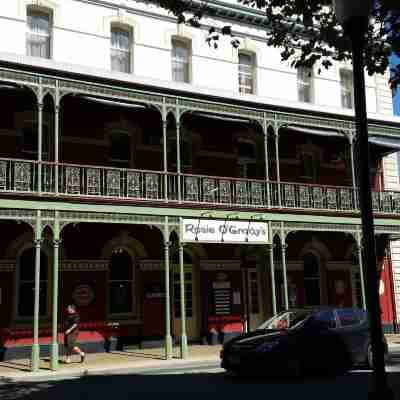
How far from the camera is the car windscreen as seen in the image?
41.4ft

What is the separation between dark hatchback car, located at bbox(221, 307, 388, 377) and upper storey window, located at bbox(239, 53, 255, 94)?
1188cm

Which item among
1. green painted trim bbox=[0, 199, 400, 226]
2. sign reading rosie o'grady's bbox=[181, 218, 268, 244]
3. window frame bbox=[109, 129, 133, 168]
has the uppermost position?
window frame bbox=[109, 129, 133, 168]

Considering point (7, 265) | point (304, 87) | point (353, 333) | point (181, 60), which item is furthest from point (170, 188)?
point (304, 87)

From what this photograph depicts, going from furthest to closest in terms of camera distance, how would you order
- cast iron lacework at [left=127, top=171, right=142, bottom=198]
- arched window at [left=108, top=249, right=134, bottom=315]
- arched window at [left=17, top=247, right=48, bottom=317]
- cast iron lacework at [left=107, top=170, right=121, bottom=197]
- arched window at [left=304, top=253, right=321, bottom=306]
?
arched window at [left=304, top=253, right=321, bottom=306], arched window at [left=108, top=249, right=134, bottom=315], arched window at [left=17, top=247, right=48, bottom=317], cast iron lacework at [left=127, top=171, right=142, bottom=198], cast iron lacework at [left=107, top=170, right=121, bottom=197]

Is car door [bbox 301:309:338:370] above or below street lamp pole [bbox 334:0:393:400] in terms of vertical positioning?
below

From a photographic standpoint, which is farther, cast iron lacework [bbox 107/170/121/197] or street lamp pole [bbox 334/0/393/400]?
cast iron lacework [bbox 107/170/121/197]

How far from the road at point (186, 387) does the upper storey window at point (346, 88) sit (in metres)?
14.3

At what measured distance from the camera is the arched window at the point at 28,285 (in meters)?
17.7

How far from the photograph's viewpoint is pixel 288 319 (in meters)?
13.0

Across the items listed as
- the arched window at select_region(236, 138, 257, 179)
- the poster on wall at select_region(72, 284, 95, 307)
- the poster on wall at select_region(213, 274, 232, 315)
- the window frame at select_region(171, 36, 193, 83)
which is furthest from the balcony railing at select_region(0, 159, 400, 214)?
the window frame at select_region(171, 36, 193, 83)

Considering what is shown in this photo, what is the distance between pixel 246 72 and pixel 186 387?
1498 cm

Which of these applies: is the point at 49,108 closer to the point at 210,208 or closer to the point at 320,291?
the point at 210,208

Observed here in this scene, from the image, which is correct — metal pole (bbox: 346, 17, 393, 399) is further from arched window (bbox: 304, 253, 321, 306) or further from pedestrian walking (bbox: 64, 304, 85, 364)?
arched window (bbox: 304, 253, 321, 306)

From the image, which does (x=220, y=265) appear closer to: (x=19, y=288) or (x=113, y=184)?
(x=113, y=184)
